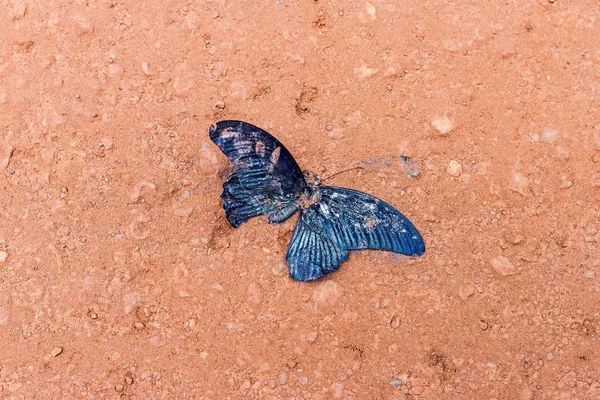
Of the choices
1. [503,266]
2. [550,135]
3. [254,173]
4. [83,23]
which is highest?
[83,23]

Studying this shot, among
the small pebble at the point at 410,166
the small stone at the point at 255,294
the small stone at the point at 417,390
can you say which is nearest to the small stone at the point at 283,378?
the small stone at the point at 255,294

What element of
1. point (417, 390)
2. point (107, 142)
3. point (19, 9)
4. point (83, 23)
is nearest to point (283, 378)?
point (417, 390)

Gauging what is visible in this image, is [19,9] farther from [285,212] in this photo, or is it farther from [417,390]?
[417,390]

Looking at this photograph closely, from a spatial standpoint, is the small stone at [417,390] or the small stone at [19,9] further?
the small stone at [19,9]

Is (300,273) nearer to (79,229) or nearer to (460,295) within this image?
(460,295)

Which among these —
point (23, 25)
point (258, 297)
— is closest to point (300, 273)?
point (258, 297)

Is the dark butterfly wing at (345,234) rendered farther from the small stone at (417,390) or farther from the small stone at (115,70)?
the small stone at (115,70)
